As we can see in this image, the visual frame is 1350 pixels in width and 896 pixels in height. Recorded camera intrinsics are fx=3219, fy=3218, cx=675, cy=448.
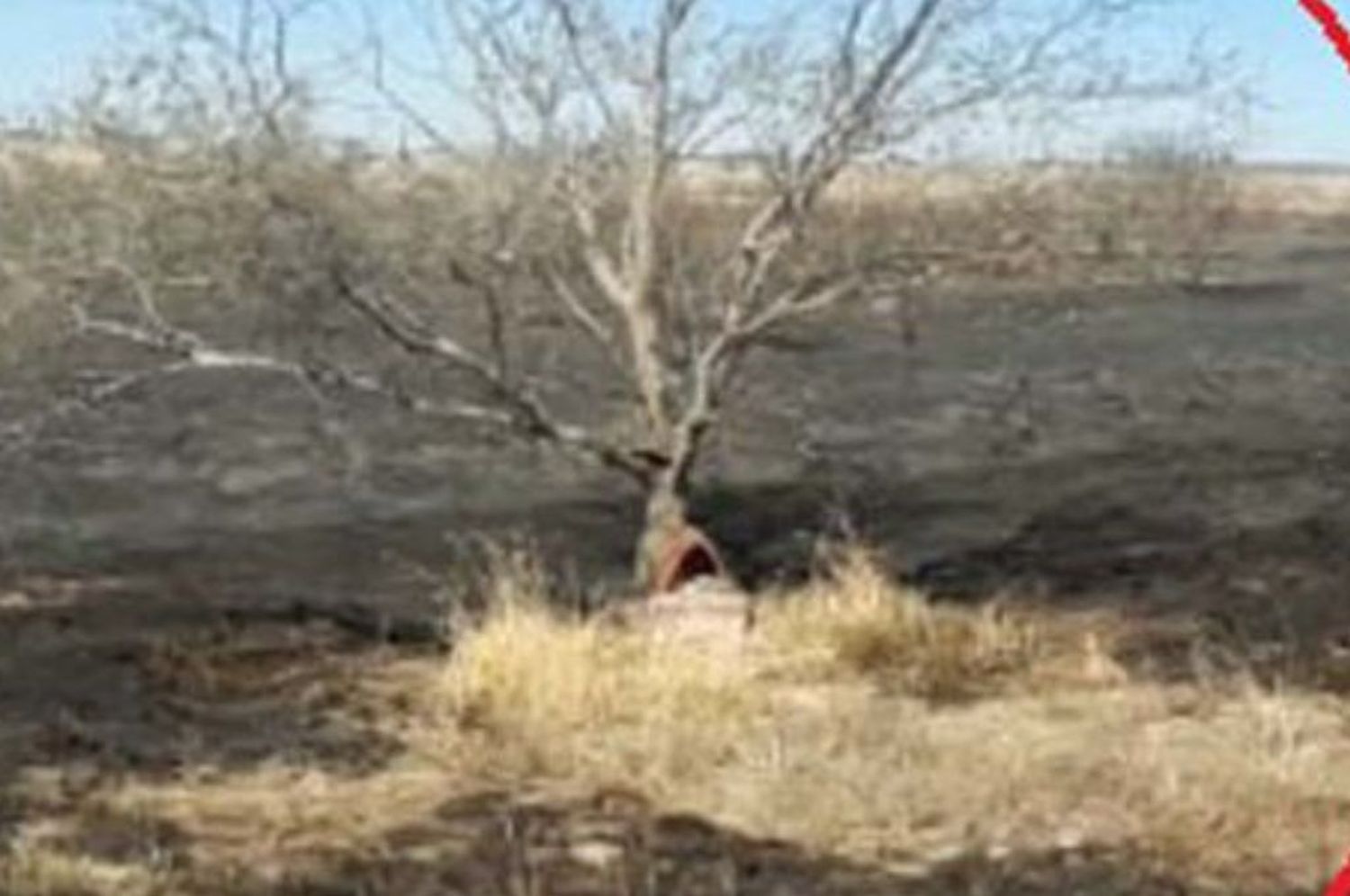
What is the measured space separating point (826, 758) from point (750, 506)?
9001mm

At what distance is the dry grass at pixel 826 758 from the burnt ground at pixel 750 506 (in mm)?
633

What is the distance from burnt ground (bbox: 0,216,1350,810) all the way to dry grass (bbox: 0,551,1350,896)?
633 mm

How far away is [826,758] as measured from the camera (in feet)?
38.8

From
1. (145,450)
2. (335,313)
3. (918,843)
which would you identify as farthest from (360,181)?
(145,450)

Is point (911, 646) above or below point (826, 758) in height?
above

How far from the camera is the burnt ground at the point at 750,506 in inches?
589
